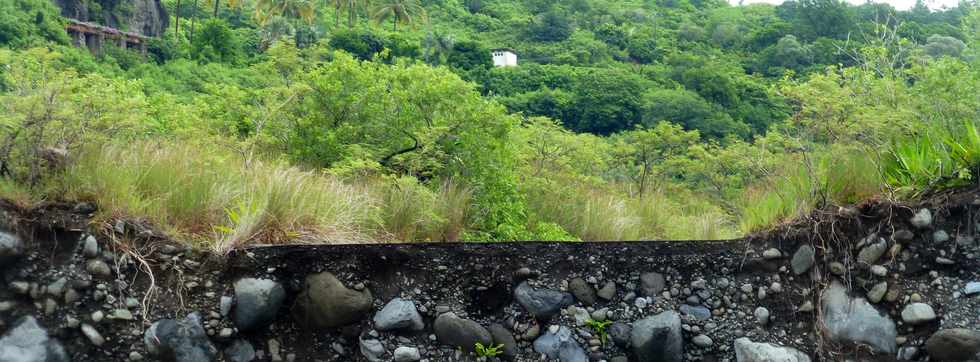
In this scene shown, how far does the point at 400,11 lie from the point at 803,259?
58269 mm

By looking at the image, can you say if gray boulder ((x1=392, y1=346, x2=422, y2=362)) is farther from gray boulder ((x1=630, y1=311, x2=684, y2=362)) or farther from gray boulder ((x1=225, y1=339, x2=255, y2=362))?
gray boulder ((x1=630, y1=311, x2=684, y2=362))

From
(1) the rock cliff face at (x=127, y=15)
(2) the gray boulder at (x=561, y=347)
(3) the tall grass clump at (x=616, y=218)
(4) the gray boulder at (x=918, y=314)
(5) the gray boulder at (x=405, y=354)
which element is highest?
(4) the gray boulder at (x=918, y=314)

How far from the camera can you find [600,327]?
4.63 m

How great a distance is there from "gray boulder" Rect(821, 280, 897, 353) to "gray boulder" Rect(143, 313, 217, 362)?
346 centimetres

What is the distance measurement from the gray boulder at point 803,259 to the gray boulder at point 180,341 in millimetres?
3382

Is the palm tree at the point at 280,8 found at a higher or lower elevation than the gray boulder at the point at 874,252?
lower

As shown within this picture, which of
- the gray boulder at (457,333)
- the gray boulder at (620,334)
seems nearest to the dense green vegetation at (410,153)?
the gray boulder at (457,333)

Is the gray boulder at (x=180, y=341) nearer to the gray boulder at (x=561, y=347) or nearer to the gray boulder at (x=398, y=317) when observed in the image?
the gray boulder at (x=398, y=317)

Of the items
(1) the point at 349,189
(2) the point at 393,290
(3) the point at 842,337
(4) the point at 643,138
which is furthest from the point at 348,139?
(4) the point at 643,138

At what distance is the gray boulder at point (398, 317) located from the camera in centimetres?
441

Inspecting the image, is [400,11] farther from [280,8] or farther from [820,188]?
[820,188]

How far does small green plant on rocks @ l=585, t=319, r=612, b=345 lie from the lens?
4629mm

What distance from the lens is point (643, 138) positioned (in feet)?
61.4

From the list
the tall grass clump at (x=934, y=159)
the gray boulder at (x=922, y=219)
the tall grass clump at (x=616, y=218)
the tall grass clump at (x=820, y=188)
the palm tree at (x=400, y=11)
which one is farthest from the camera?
the palm tree at (x=400, y=11)
